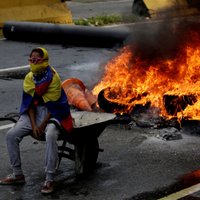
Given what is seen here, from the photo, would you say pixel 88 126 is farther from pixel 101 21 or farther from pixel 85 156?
pixel 101 21

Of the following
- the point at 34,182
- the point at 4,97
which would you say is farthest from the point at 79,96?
the point at 34,182

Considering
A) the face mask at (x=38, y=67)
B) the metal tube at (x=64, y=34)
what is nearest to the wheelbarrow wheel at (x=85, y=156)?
the face mask at (x=38, y=67)

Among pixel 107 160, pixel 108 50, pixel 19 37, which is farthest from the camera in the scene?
pixel 19 37

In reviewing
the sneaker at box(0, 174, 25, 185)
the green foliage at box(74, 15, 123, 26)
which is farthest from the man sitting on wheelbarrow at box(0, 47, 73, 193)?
the green foliage at box(74, 15, 123, 26)

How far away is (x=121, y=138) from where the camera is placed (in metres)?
8.70

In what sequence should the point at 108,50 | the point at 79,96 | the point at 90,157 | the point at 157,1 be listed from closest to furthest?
the point at 90,157
the point at 79,96
the point at 108,50
the point at 157,1

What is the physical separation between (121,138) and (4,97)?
11.2 ft

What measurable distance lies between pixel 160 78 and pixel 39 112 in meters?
3.04

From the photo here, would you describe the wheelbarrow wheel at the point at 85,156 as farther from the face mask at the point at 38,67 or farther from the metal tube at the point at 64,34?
the metal tube at the point at 64,34

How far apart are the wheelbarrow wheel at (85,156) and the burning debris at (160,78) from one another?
188 cm

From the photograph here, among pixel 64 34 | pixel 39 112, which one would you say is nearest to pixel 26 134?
pixel 39 112

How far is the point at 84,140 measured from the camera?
23.2 feet

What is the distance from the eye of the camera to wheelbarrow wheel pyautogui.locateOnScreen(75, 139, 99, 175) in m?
7.09

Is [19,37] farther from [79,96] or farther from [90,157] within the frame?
[90,157]
